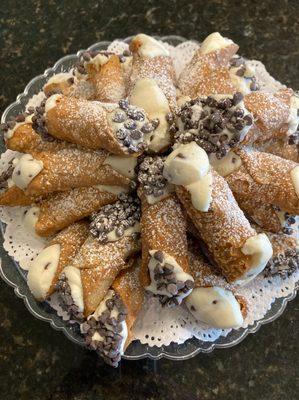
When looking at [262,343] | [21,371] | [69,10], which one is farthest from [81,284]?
[69,10]

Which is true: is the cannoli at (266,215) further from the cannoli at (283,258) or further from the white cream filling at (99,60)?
the white cream filling at (99,60)

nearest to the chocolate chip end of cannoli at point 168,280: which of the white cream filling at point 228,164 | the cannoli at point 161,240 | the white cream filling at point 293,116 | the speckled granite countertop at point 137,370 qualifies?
the cannoli at point 161,240

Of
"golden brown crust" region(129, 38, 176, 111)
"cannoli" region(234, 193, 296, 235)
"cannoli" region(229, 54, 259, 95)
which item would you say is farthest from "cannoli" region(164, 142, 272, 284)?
"cannoli" region(229, 54, 259, 95)

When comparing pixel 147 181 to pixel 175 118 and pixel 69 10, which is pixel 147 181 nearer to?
pixel 175 118

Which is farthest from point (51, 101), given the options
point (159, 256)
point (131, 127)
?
point (159, 256)

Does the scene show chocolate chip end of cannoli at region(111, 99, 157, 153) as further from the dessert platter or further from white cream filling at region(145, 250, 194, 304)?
white cream filling at region(145, 250, 194, 304)

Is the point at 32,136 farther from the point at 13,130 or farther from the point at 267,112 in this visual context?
the point at 267,112

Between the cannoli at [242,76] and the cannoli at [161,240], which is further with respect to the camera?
the cannoli at [242,76]
